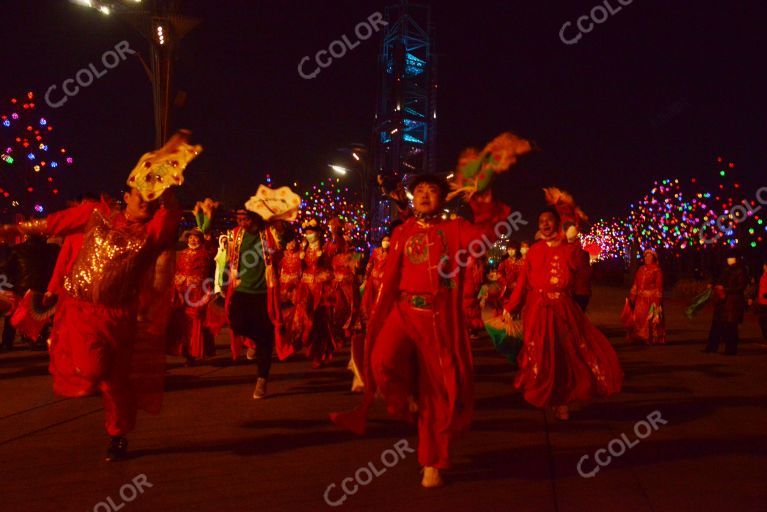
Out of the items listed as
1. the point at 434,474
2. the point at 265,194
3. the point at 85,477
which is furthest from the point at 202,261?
the point at 434,474

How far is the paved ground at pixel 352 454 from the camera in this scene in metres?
4.03

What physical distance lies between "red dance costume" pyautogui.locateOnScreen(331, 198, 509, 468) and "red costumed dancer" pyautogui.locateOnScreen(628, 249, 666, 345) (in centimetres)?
927

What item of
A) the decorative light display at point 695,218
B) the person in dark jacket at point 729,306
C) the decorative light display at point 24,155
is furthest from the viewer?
the decorative light display at point 695,218

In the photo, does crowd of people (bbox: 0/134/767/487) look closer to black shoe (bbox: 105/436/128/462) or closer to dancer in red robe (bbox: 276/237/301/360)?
black shoe (bbox: 105/436/128/462)

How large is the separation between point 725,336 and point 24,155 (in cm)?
3314

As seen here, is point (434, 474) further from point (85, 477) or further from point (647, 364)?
point (647, 364)

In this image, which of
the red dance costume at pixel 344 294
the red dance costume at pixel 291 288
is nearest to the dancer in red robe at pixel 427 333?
the red dance costume at pixel 291 288

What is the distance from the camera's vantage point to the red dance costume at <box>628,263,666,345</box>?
12.9m

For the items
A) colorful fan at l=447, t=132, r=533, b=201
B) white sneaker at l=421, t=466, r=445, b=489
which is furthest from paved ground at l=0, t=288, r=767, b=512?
colorful fan at l=447, t=132, r=533, b=201

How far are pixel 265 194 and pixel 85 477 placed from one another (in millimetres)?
3832

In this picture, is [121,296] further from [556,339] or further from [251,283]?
[556,339]

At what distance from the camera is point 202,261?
9.79 meters

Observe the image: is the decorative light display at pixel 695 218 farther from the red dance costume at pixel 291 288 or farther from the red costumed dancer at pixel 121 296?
the red costumed dancer at pixel 121 296

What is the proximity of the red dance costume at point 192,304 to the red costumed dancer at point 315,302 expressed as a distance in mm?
1349
